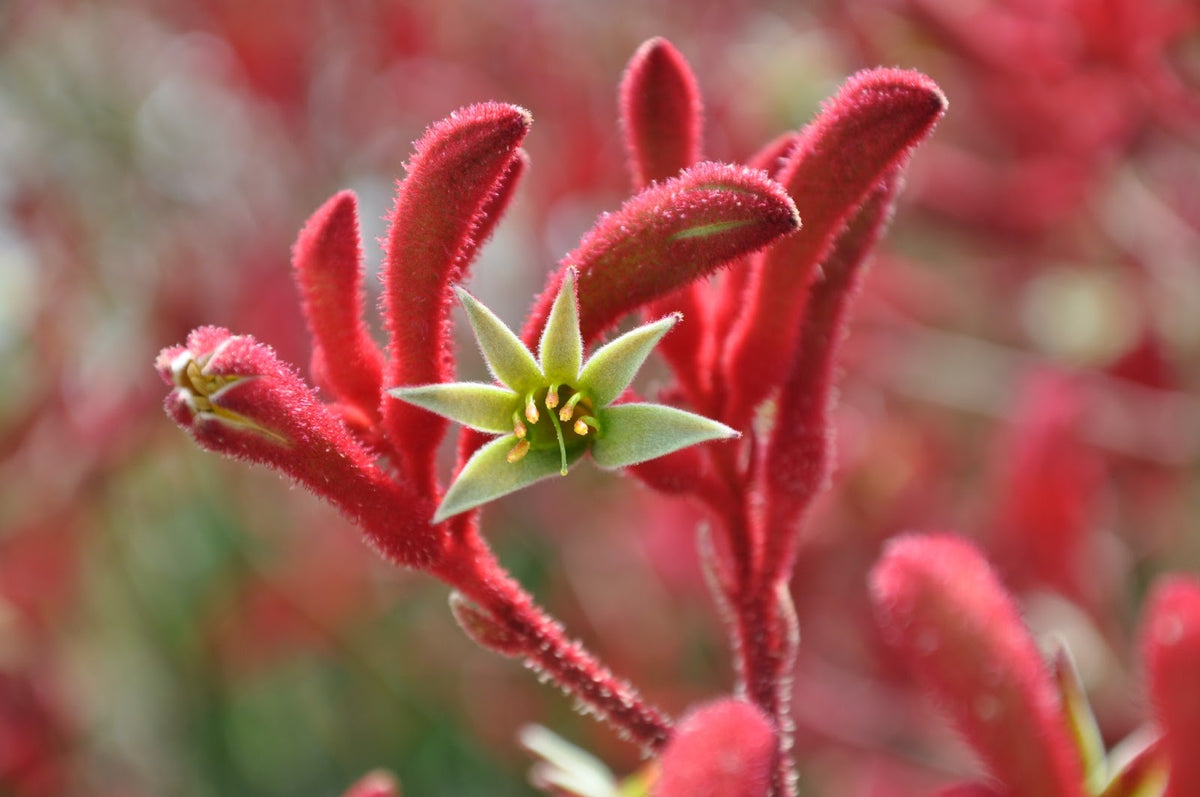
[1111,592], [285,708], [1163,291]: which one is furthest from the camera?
[285,708]

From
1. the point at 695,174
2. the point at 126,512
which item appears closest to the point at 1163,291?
the point at 695,174

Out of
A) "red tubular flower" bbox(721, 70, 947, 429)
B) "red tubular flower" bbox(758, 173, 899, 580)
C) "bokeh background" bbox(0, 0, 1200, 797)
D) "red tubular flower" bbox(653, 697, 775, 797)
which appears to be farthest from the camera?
"bokeh background" bbox(0, 0, 1200, 797)

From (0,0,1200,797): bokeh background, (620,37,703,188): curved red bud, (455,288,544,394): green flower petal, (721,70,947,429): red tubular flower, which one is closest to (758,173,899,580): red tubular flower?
(721,70,947,429): red tubular flower

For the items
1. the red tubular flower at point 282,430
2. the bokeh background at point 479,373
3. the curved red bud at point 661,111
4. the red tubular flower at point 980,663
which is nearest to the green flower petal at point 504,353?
the red tubular flower at point 282,430

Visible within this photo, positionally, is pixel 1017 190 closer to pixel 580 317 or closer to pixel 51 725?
pixel 580 317

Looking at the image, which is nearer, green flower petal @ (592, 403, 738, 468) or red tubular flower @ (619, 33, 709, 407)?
green flower petal @ (592, 403, 738, 468)

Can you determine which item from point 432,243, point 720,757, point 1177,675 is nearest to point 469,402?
point 432,243

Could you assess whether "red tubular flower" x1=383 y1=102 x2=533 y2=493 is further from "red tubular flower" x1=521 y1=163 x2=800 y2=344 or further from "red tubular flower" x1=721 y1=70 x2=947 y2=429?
"red tubular flower" x1=721 y1=70 x2=947 y2=429

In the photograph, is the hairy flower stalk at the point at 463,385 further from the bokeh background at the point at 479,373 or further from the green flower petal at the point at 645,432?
the bokeh background at the point at 479,373
